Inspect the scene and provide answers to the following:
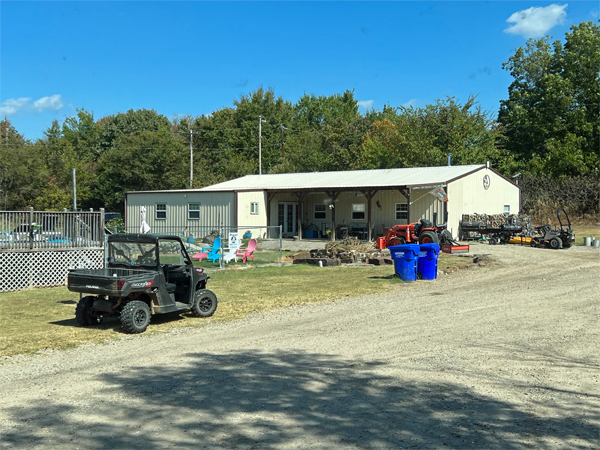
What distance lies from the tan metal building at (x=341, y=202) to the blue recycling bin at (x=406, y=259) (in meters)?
12.8

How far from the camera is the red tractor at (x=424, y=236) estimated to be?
21720mm

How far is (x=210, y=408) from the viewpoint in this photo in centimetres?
542

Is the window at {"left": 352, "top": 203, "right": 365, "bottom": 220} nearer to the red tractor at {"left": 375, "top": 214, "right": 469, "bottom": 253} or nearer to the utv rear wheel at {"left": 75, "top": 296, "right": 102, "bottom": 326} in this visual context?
the red tractor at {"left": 375, "top": 214, "right": 469, "bottom": 253}

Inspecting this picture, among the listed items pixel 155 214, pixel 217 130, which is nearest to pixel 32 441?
pixel 155 214

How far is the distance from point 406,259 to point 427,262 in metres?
0.73

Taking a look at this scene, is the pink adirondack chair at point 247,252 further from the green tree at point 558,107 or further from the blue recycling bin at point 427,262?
the green tree at point 558,107

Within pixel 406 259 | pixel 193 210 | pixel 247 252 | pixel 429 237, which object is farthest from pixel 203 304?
pixel 193 210

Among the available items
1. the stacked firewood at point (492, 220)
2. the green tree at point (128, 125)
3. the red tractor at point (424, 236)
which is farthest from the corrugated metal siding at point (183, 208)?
the green tree at point (128, 125)

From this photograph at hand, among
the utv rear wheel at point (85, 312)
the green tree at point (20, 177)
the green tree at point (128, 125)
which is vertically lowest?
the utv rear wheel at point (85, 312)

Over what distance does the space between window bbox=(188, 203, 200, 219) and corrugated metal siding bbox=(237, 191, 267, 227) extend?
2653mm

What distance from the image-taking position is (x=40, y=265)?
14695 millimetres

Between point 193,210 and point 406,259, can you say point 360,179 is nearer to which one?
point 193,210

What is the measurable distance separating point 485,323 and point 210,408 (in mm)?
5704

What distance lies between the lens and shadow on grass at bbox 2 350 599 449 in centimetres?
465
